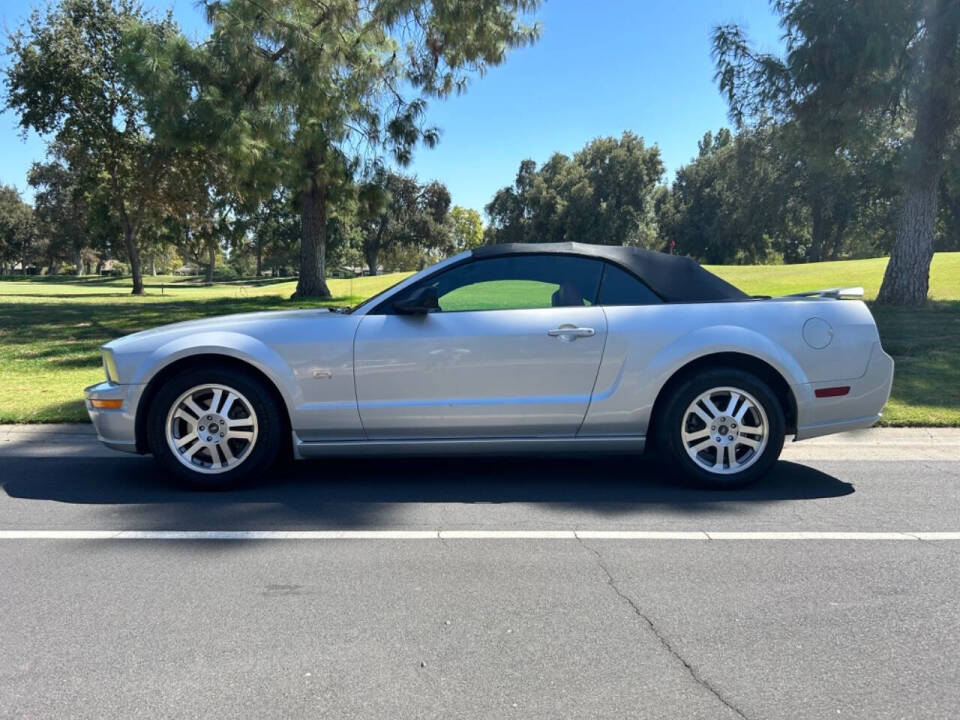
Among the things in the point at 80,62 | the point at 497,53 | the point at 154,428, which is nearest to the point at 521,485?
the point at 154,428

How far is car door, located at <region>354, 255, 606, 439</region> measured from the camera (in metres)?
4.85

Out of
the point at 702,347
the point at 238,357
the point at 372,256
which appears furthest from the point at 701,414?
the point at 372,256

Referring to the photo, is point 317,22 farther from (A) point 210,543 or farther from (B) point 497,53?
(A) point 210,543

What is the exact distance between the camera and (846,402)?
196 inches

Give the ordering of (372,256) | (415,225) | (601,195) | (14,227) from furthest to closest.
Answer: (14,227), (372,256), (415,225), (601,195)

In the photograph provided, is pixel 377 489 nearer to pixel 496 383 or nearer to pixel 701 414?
pixel 496 383

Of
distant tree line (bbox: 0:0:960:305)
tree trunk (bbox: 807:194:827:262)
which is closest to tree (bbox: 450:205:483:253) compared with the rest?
tree trunk (bbox: 807:194:827:262)

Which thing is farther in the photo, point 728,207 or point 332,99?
point 728,207

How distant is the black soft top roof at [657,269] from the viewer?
16.7 feet

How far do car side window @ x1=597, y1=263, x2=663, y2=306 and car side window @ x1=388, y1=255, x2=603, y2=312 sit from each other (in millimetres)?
55

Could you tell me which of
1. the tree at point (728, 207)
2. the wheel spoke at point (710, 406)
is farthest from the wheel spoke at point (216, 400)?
the tree at point (728, 207)

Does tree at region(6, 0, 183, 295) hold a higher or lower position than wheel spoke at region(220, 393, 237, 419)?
higher

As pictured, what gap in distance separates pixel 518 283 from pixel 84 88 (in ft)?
84.5

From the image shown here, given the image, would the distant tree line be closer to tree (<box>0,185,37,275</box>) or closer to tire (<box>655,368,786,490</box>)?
tire (<box>655,368,786,490</box>)
